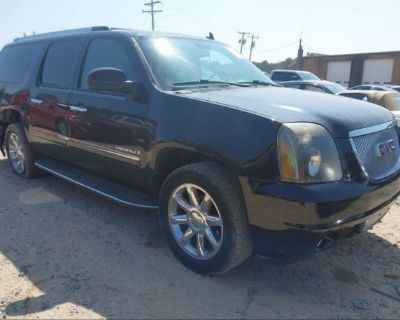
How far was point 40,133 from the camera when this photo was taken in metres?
5.11

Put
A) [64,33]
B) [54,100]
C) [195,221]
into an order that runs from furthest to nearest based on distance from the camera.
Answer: [64,33] < [54,100] < [195,221]

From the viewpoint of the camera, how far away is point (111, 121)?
12.4 ft

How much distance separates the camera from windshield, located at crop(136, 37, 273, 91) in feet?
11.8

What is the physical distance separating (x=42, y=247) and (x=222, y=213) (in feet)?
5.88

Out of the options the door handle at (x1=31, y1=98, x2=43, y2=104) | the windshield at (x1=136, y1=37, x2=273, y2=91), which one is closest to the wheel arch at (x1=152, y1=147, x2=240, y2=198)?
the windshield at (x1=136, y1=37, x2=273, y2=91)

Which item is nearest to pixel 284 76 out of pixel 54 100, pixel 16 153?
pixel 16 153

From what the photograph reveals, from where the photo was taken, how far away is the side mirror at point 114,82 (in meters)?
3.50

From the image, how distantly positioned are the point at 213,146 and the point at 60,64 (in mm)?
2747

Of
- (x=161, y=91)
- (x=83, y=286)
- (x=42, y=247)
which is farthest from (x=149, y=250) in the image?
(x=161, y=91)

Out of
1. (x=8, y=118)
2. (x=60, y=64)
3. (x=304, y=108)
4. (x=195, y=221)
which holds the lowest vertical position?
(x=195, y=221)

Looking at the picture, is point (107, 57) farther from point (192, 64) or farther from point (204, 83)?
point (204, 83)

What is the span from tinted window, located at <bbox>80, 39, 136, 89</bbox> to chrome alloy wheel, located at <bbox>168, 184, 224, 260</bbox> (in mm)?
1193

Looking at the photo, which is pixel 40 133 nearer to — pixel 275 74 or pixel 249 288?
pixel 249 288

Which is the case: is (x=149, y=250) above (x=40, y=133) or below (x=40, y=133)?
below
